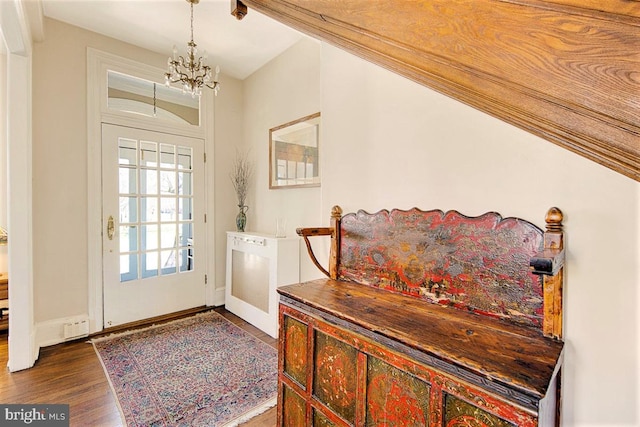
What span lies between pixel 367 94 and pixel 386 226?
74cm

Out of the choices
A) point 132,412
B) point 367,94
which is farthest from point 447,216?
point 132,412

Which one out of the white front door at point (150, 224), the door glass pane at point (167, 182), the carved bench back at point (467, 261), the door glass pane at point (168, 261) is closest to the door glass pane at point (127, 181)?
the white front door at point (150, 224)

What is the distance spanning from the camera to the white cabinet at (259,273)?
274 centimetres

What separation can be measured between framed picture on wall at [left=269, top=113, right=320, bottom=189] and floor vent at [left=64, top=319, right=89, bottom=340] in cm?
214

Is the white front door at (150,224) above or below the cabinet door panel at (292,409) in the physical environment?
above

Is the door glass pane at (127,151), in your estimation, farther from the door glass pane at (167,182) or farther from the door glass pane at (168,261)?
the door glass pane at (168,261)

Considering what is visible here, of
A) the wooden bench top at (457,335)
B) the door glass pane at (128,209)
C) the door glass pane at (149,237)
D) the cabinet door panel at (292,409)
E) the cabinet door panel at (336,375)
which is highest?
the door glass pane at (128,209)

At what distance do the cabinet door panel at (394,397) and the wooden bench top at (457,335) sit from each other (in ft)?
0.38

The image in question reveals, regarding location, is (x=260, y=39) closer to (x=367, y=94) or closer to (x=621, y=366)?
(x=367, y=94)

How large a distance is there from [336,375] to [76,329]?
9.02 ft

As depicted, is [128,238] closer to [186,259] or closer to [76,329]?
[186,259]

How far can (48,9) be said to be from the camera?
2.47 m

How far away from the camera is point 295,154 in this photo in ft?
9.57

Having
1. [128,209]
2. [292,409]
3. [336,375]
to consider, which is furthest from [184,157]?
[336,375]
